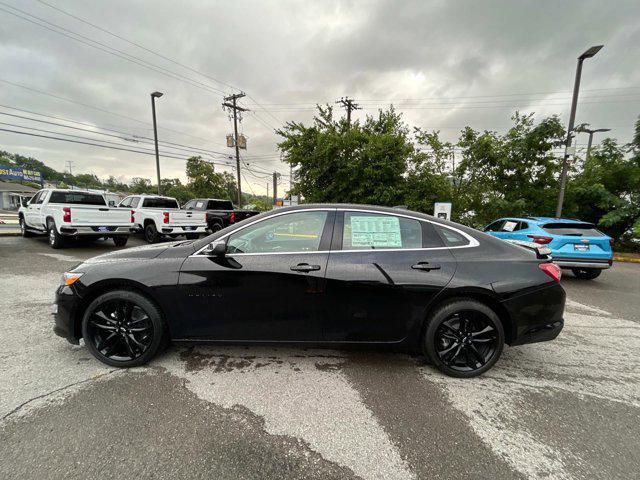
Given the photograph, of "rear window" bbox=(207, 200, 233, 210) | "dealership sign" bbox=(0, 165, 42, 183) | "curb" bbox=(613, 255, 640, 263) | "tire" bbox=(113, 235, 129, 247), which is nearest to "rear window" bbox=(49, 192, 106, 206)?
"tire" bbox=(113, 235, 129, 247)

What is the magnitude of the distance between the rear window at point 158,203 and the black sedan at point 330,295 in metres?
9.91

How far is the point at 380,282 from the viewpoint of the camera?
2473 mm

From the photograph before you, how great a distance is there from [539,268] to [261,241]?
260cm

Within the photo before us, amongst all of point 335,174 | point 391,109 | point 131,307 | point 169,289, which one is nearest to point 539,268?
point 169,289

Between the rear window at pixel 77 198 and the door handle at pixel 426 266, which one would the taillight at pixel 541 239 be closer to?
Answer: the door handle at pixel 426 266

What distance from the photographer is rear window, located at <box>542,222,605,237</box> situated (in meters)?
6.10

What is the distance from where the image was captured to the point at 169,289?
251cm

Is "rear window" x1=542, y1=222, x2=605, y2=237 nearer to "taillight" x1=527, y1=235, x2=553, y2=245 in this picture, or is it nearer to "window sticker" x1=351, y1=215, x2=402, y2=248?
"taillight" x1=527, y1=235, x2=553, y2=245

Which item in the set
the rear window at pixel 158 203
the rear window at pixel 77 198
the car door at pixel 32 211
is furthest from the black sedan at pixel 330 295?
the rear window at pixel 158 203

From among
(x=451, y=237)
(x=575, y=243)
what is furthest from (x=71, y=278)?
(x=575, y=243)

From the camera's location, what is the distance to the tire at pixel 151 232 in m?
10.4

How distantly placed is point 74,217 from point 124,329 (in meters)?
7.57

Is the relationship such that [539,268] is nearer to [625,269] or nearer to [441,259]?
[441,259]

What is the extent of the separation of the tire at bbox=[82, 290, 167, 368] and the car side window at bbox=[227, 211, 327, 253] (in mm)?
966
